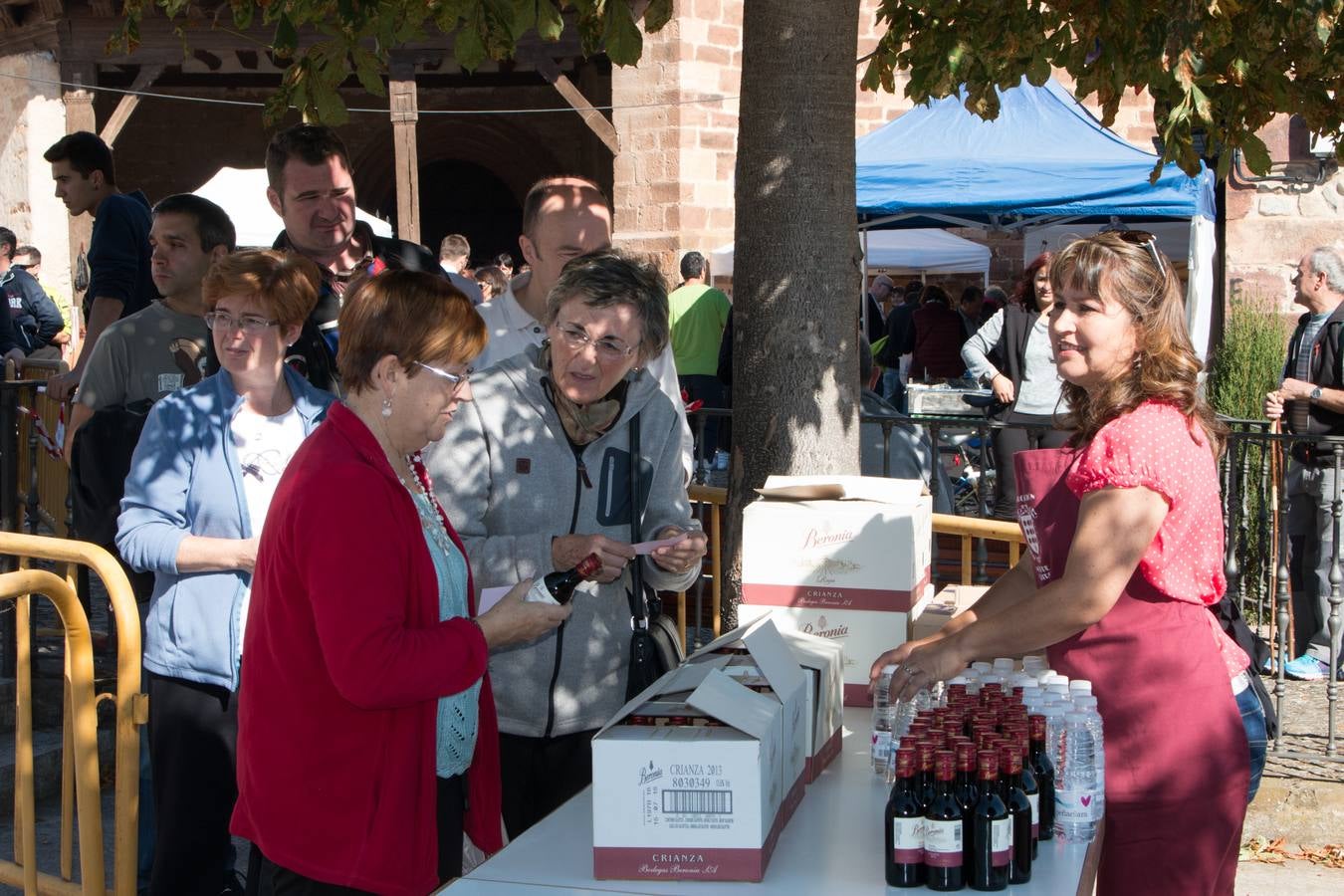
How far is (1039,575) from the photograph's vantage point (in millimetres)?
2865

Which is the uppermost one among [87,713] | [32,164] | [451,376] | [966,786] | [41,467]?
[32,164]

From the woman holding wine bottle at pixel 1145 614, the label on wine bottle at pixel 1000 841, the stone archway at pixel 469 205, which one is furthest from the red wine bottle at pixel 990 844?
the stone archway at pixel 469 205

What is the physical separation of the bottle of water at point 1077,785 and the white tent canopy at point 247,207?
36.0ft

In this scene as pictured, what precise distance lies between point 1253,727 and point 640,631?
4.12ft

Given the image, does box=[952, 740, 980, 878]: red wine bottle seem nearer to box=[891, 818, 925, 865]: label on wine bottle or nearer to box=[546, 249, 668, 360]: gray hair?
box=[891, 818, 925, 865]: label on wine bottle

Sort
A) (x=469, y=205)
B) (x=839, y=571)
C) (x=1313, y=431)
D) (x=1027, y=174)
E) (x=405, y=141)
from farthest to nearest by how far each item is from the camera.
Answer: (x=469, y=205) → (x=405, y=141) → (x=1027, y=174) → (x=1313, y=431) → (x=839, y=571)

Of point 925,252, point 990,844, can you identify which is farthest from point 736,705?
point 925,252

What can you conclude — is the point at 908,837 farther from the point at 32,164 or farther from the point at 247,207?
the point at 32,164

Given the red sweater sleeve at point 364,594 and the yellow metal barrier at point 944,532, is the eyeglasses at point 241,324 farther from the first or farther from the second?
the yellow metal barrier at point 944,532

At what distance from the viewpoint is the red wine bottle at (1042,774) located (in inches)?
92.6

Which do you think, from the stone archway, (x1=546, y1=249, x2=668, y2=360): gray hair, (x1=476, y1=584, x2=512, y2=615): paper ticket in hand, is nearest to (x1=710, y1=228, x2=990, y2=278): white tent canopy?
the stone archway

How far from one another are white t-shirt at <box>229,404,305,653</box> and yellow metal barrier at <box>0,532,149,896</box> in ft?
0.94

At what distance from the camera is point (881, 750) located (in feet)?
8.75

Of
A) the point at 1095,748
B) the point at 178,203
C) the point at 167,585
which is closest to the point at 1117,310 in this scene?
the point at 1095,748
